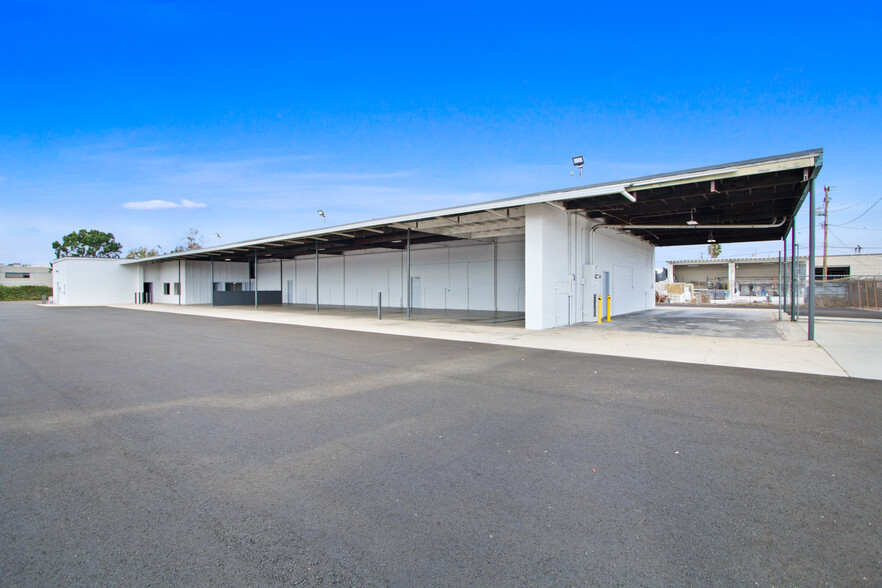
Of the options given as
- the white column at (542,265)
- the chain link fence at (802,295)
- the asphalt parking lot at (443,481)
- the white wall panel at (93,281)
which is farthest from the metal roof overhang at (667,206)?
the white wall panel at (93,281)

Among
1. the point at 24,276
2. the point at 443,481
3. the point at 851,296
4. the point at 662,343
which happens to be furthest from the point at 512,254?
the point at 24,276

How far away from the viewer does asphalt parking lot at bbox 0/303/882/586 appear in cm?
239

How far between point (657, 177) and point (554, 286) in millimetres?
5026

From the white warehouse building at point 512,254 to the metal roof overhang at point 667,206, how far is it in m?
0.04

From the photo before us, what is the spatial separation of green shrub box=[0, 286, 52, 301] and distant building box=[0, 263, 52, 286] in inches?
535

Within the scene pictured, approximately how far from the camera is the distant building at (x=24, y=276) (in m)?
62.7

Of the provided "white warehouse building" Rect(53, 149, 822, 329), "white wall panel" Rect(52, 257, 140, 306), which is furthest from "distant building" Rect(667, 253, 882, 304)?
"white wall panel" Rect(52, 257, 140, 306)

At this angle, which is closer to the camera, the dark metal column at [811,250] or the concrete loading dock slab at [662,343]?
the concrete loading dock slab at [662,343]

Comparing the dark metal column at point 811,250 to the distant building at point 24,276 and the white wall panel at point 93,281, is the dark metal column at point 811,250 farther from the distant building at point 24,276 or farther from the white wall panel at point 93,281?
the distant building at point 24,276

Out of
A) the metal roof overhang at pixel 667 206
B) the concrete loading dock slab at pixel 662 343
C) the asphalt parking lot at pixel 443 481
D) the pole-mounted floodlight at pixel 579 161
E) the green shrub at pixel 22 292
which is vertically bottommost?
the concrete loading dock slab at pixel 662 343

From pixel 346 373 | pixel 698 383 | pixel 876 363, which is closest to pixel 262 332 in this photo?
pixel 346 373

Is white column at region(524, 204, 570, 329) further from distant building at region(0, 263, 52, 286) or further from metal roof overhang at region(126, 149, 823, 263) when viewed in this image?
distant building at region(0, 263, 52, 286)

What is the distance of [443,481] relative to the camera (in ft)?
11.2

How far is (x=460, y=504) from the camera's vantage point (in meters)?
3.04
